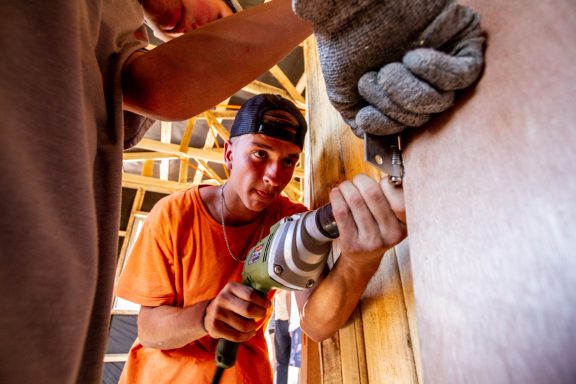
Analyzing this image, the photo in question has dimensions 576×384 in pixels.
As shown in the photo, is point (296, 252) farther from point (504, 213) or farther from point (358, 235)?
point (504, 213)

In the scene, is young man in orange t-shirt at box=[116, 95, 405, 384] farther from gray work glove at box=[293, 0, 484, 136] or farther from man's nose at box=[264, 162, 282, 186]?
gray work glove at box=[293, 0, 484, 136]

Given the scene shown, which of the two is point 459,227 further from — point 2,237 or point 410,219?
point 2,237

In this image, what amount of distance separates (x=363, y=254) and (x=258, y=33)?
1.69 feet

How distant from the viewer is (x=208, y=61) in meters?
0.55

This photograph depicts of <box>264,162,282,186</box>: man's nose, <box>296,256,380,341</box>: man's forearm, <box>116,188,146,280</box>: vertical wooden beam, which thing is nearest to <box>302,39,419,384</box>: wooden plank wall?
<box>296,256,380,341</box>: man's forearm

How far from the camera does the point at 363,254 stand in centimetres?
67

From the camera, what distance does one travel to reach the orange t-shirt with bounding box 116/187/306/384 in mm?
1153

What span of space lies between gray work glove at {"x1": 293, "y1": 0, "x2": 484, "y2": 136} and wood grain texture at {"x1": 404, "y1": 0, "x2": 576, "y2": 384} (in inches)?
1.0

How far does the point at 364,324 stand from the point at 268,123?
896 millimetres

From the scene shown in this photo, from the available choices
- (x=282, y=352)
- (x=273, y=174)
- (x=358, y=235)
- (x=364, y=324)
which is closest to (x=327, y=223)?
(x=358, y=235)

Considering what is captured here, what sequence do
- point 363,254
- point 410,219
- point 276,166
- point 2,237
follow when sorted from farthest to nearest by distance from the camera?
point 276,166 < point 363,254 < point 410,219 < point 2,237

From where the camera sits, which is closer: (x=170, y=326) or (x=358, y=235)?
(x=358, y=235)

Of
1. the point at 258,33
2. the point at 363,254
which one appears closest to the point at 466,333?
the point at 363,254

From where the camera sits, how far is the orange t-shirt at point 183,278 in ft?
3.78
